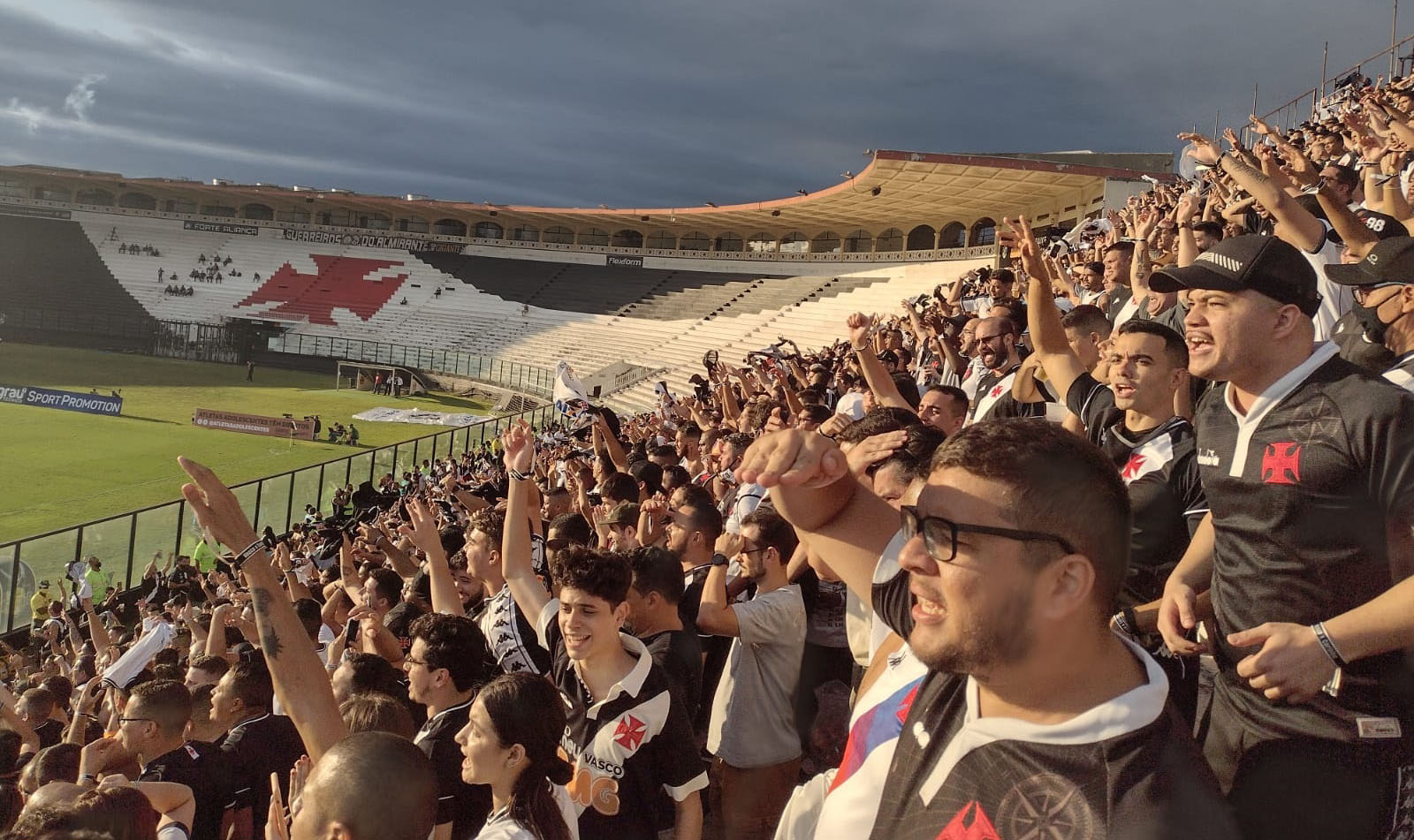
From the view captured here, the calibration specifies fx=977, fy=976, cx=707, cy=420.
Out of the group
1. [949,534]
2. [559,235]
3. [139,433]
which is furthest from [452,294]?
[949,534]

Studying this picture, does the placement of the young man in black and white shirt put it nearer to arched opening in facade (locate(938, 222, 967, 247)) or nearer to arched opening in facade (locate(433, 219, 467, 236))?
arched opening in facade (locate(938, 222, 967, 247))

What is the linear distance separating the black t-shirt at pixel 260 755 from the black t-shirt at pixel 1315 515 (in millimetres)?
3268

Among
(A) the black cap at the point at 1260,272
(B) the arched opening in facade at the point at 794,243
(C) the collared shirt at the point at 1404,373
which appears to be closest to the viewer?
(A) the black cap at the point at 1260,272

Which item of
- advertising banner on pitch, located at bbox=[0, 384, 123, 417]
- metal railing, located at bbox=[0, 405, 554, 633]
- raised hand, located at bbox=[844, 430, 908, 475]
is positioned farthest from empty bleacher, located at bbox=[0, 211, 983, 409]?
raised hand, located at bbox=[844, 430, 908, 475]

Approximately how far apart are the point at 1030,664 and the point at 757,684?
2607 millimetres

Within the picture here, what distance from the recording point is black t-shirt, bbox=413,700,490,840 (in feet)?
10.0

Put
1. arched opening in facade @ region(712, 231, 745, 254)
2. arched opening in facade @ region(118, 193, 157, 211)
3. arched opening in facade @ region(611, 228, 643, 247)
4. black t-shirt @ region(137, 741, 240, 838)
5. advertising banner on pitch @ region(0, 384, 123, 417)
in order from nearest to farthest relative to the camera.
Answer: black t-shirt @ region(137, 741, 240, 838) < advertising banner on pitch @ region(0, 384, 123, 417) < arched opening in facade @ region(712, 231, 745, 254) < arched opening in facade @ region(611, 228, 643, 247) < arched opening in facade @ region(118, 193, 157, 211)

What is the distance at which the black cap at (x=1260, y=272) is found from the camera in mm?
2516

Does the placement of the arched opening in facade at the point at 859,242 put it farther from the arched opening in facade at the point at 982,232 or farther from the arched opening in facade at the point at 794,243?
the arched opening in facade at the point at 982,232

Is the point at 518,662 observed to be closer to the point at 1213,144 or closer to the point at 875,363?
the point at 875,363

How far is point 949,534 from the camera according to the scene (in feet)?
5.34

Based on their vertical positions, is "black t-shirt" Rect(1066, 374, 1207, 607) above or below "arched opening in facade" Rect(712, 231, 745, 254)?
below

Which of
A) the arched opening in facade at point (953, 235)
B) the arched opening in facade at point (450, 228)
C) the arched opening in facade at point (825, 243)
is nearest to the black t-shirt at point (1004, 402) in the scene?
the arched opening in facade at point (953, 235)

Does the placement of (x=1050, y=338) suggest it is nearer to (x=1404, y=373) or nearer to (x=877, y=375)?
(x=877, y=375)
